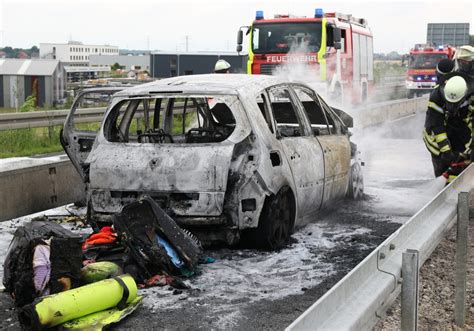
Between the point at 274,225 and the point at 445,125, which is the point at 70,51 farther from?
the point at 274,225

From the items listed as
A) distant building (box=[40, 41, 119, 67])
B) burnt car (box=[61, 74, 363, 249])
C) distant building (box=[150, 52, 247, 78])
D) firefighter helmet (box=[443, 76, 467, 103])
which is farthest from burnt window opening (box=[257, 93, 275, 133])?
distant building (box=[40, 41, 119, 67])

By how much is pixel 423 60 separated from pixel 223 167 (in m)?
39.7

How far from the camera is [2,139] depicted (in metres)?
17.7

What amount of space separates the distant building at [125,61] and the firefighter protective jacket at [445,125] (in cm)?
10373

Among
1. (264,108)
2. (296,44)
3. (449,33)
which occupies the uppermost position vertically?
(449,33)

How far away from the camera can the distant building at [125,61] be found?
114m

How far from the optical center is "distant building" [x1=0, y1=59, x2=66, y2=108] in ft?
113

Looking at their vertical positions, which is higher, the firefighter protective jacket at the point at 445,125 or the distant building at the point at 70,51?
the distant building at the point at 70,51

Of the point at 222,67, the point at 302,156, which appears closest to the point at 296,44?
the point at 222,67

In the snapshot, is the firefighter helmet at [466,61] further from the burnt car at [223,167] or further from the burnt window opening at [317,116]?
the burnt car at [223,167]

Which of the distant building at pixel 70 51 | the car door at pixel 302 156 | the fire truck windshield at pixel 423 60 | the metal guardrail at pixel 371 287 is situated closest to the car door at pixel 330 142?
the car door at pixel 302 156

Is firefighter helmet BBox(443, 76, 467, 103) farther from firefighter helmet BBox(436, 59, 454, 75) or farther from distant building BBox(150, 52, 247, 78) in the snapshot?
distant building BBox(150, 52, 247, 78)

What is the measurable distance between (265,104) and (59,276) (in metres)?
3.09

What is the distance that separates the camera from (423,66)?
44844 millimetres
